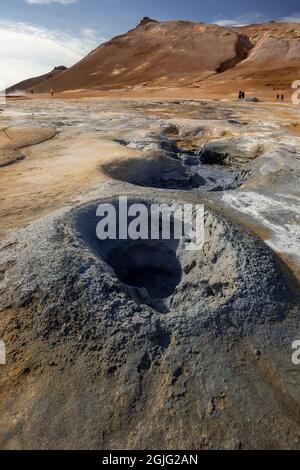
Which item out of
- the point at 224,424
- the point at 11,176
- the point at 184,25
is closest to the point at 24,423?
the point at 224,424

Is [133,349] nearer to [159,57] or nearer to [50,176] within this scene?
[50,176]

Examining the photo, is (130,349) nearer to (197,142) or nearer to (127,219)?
(127,219)
